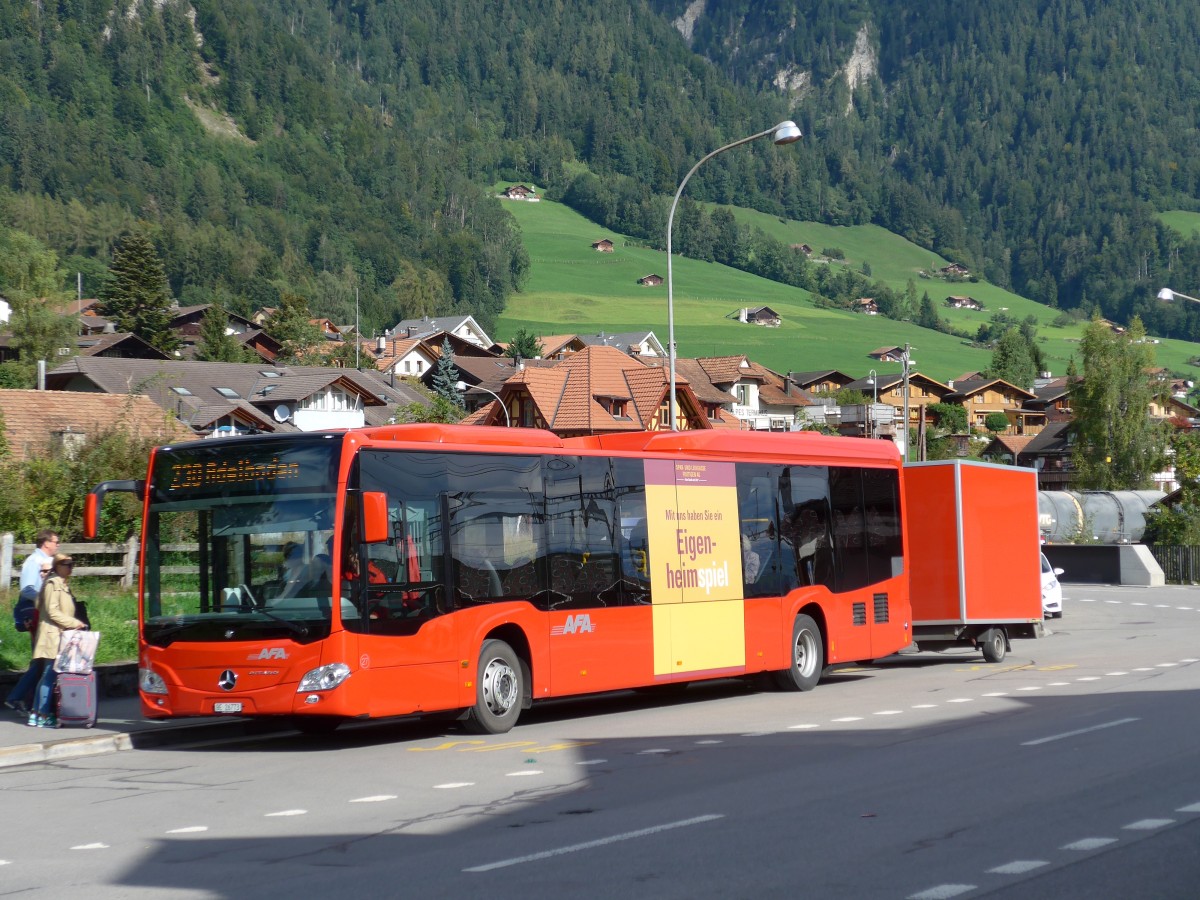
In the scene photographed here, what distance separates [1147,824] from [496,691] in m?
7.05

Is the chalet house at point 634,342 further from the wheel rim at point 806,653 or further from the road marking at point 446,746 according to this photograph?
the road marking at point 446,746

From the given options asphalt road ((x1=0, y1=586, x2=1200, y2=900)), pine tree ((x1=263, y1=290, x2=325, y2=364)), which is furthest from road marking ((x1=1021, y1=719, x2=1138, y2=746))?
pine tree ((x1=263, y1=290, x2=325, y2=364))

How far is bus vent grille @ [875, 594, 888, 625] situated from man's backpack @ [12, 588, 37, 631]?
10.6m

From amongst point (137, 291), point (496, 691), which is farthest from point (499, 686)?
point (137, 291)

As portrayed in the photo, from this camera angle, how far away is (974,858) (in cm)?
823

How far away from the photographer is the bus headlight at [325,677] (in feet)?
42.8

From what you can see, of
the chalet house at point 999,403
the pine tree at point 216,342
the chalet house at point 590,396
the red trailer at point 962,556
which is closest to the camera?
the red trailer at point 962,556

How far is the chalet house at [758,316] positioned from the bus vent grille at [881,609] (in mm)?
165604

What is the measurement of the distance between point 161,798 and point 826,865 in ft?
17.6

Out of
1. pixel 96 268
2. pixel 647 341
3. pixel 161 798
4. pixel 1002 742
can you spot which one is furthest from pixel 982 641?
pixel 96 268

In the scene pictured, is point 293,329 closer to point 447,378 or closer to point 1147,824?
point 447,378

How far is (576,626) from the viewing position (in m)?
15.6

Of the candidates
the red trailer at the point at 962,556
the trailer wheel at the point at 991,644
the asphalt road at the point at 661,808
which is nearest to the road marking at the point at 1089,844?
the asphalt road at the point at 661,808

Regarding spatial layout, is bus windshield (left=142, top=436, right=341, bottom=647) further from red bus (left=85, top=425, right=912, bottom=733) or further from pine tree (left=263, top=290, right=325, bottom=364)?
pine tree (left=263, top=290, right=325, bottom=364)
